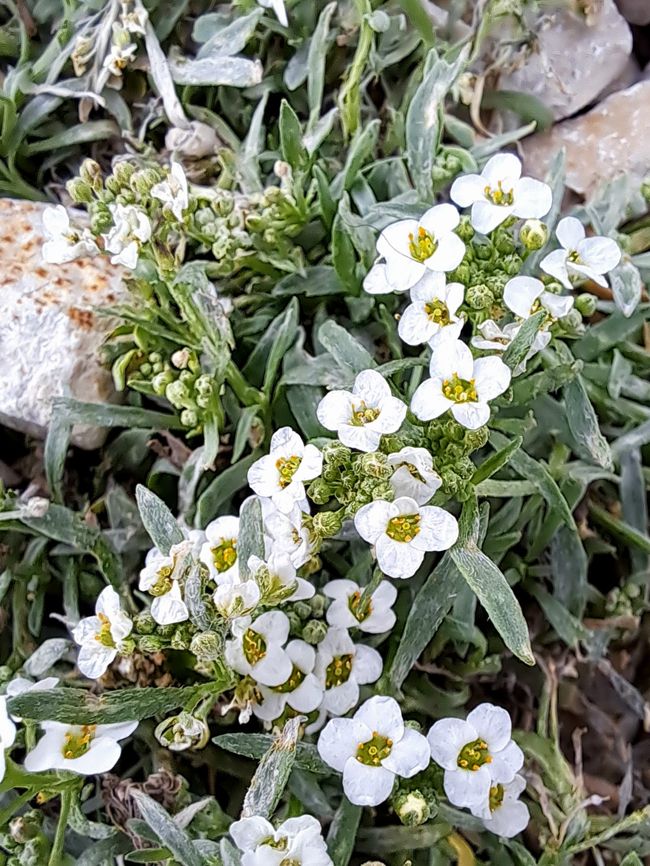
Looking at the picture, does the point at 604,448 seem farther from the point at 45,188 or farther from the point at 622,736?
the point at 45,188

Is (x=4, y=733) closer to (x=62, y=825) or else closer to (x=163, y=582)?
(x=62, y=825)

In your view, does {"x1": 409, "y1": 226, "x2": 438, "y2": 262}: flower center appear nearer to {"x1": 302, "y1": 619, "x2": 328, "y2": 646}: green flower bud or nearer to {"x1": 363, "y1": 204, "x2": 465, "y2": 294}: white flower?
{"x1": 363, "y1": 204, "x2": 465, "y2": 294}: white flower

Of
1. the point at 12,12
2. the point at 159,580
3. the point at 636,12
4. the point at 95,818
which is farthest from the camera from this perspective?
the point at 636,12

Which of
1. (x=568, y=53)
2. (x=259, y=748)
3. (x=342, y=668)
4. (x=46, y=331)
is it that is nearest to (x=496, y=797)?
(x=342, y=668)

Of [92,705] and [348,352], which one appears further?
[348,352]

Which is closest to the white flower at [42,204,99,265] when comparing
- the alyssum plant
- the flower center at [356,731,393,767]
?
the alyssum plant

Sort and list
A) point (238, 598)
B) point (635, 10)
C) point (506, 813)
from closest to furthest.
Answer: point (238, 598)
point (506, 813)
point (635, 10)

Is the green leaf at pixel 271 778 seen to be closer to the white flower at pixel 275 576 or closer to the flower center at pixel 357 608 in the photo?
the white flower at pixel 275 576

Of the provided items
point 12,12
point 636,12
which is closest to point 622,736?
point 636,12
